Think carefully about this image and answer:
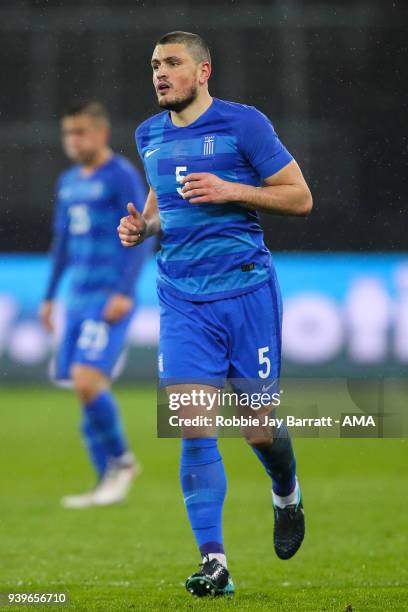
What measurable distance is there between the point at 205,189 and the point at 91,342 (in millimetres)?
3426

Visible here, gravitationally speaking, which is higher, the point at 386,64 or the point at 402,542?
the point at 386,64

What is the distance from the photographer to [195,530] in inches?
161

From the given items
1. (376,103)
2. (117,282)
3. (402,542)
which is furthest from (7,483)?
(376,103)

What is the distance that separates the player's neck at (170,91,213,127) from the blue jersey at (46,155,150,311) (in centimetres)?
297

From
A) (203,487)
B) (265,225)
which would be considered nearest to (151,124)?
(203,487)

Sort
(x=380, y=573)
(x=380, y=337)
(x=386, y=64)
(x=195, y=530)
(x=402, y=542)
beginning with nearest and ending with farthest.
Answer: (x=195, y=530), (x=380, y=573), (x=402, y=542), (x=380, y=337), (x=386, y=64)

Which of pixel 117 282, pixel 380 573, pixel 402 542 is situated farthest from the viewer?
pixel 117 282

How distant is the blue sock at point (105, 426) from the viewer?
23.6 feet

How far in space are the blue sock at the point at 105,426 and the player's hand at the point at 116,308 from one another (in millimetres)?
447

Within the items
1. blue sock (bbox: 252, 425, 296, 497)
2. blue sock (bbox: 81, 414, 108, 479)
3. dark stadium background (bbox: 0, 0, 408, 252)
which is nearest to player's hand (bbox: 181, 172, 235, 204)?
blue sock (bbox: 252, 425, 296, 497)

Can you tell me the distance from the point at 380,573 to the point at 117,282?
3.20 metres

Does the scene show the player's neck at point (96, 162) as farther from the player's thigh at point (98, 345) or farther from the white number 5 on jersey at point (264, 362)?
the white number 5 on jersey at point (264, 362)

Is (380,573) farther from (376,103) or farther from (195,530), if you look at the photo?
(376,103)

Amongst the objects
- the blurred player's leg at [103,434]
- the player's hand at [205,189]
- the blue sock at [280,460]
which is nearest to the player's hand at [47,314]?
the blurred player's leg at [103,434]
